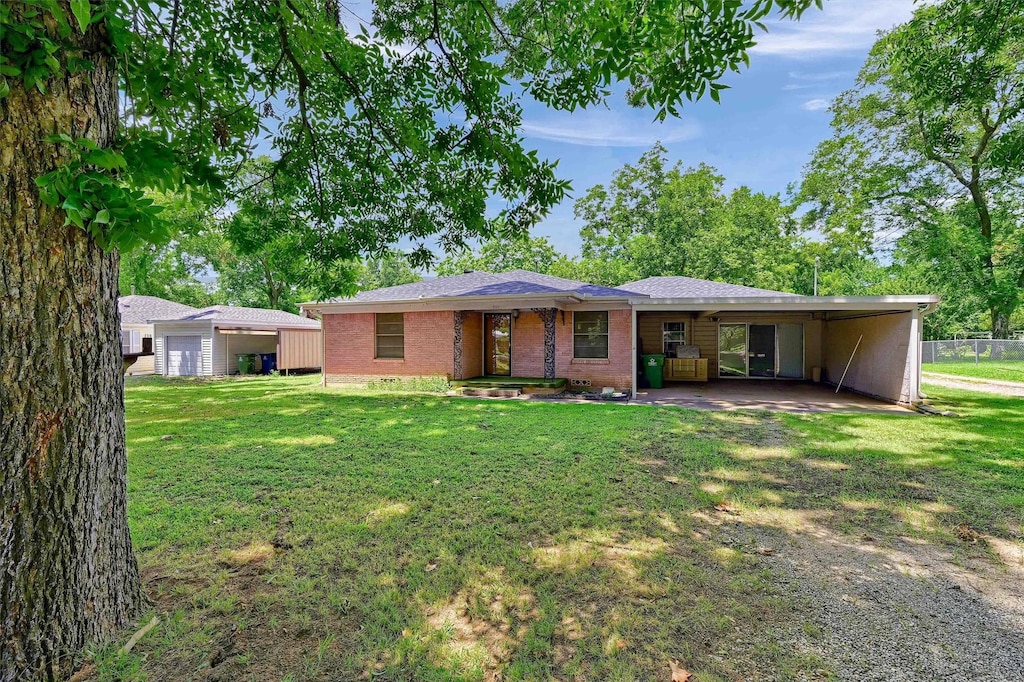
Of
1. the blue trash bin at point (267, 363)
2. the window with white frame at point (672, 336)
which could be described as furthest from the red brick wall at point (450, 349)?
the blue trash bin at point (267, 363)

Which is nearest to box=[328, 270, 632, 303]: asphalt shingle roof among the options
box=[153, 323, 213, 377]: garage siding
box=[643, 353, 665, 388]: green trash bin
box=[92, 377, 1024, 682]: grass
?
box=[643, 353, 665, 388]: green trash bin

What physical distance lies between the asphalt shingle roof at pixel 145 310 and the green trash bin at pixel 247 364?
20.7ft

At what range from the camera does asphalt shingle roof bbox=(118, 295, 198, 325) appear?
21698mm

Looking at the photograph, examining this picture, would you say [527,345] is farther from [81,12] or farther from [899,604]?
[81,12]

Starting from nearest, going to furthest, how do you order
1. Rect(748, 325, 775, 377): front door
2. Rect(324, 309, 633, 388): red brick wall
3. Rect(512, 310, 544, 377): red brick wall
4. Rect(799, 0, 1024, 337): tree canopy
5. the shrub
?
Rect(324, 309, 633, 388): red brick wall
the shrub
Rect(512, 310, 544, 377): red brick wall
Rect(748, 325, 775, 377): front door
Rect(799, 0, 1024, 337): tree canopy

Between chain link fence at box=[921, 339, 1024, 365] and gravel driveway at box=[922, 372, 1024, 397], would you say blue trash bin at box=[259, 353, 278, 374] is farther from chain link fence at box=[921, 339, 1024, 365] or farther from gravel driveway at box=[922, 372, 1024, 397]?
chain link fence at box=[921, 339, 1024, 365]

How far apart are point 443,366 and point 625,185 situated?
21.7 metres

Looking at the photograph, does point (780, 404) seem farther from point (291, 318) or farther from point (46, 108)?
point (291, 318)

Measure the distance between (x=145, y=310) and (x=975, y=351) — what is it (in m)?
41.4

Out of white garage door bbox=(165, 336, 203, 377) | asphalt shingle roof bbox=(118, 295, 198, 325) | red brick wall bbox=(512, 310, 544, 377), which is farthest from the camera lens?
asphalt shingle roof bbox=(118, 295, 198, 325)

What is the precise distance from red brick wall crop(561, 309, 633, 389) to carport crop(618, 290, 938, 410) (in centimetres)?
34

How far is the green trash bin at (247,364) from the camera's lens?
60.8ft

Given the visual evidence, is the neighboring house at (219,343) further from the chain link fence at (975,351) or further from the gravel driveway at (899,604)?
the chain link fence at (975,351)

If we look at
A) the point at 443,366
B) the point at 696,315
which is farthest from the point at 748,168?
the point at 443,366
